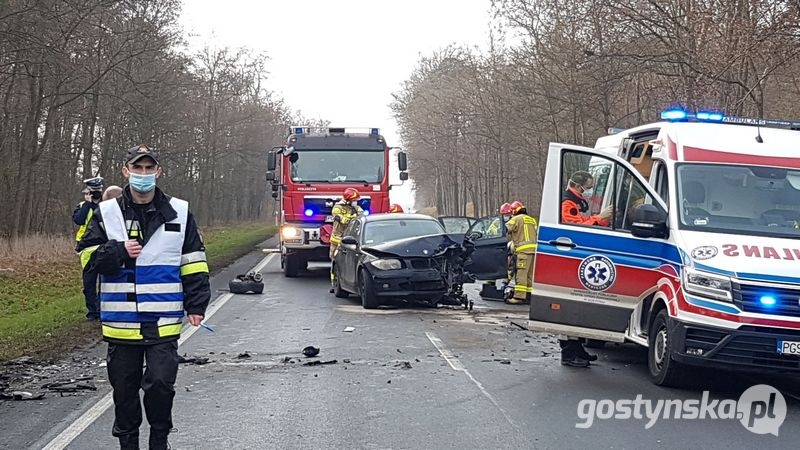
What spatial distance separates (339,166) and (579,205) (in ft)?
41.1

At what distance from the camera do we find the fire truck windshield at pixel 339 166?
21391 mm

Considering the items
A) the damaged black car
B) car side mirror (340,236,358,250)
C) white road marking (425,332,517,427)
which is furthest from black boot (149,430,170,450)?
car side mirror (340,236,358,250)

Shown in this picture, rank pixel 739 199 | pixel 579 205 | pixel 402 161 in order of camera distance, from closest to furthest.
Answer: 1. pixel 739 199
2. pixel 579 205
3. pixel 402 161

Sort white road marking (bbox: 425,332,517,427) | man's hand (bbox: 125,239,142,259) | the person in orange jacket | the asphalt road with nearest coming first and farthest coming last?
man's hand (bbox: 125,239,142,259) → the asphalt road → white road marking (bbox: 425,332,517,427) → the person in orange jacket

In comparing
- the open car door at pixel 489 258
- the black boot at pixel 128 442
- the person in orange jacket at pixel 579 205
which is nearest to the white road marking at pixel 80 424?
the black boot at pixel 128 442

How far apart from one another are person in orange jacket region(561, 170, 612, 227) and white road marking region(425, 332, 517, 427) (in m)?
1.80

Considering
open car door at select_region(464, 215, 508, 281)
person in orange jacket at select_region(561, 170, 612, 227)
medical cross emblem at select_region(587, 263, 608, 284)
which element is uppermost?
person in orange jacket at select_region(561, 170, 612, 227)

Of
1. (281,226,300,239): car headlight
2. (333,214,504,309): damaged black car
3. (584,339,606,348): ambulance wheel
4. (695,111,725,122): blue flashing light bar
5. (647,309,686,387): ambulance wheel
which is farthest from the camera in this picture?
(281,226,300,239): car headlight

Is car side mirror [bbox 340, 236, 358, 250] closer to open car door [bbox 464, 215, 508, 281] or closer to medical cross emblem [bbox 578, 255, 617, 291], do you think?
open car door [bbox 464, 215, 508, 281]

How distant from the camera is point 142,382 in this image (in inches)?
219

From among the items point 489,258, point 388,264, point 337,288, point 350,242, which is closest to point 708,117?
point 388,264

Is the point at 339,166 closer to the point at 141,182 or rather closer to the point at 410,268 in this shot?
the point at 410,268

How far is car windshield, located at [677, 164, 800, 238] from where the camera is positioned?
8414 mm

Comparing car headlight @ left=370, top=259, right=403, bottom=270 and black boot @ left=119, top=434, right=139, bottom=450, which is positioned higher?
car headlight @ left=370, top=259, right=403, bottom=270
